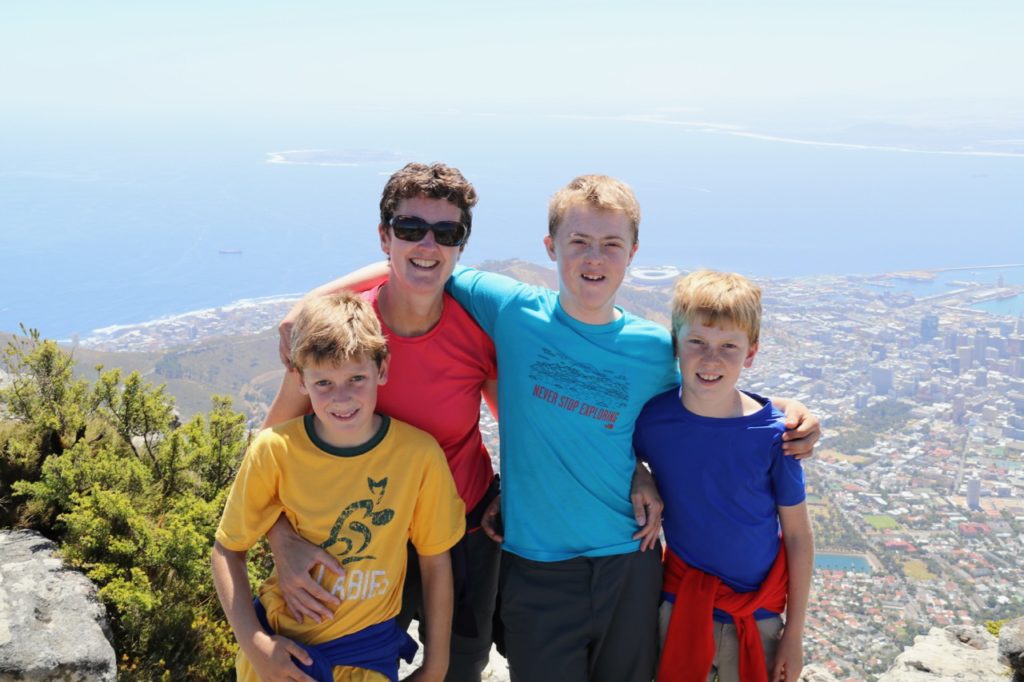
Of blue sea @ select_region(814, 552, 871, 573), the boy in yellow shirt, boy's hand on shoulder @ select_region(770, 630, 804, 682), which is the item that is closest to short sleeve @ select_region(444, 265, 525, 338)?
the boy in yellow shirt

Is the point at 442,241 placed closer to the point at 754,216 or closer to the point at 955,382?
the point at 955,382

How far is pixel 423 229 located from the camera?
288cm

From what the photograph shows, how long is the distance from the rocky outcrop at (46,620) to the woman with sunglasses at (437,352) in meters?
1.47

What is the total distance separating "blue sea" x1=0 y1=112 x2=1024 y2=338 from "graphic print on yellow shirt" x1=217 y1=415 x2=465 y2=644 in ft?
199

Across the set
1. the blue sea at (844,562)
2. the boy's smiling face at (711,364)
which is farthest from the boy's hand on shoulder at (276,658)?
the blue sea at (844,562)

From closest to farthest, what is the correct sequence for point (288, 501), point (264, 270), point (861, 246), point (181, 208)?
point (288, 501), point (264, 270), point (861, 246), point (181, 208)

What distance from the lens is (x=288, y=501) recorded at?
2529 millimetres

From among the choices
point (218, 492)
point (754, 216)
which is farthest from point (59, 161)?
point (218, 492)

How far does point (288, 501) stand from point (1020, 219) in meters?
161

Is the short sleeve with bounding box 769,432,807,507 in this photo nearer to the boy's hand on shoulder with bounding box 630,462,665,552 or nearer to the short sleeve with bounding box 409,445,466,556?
the boy's hand on shoulder with bounding box 630,462,665,552

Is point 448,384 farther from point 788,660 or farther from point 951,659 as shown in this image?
point 951,659

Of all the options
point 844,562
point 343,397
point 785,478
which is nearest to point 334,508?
point 343,397

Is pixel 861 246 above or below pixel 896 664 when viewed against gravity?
below

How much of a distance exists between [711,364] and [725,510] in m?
0.59
